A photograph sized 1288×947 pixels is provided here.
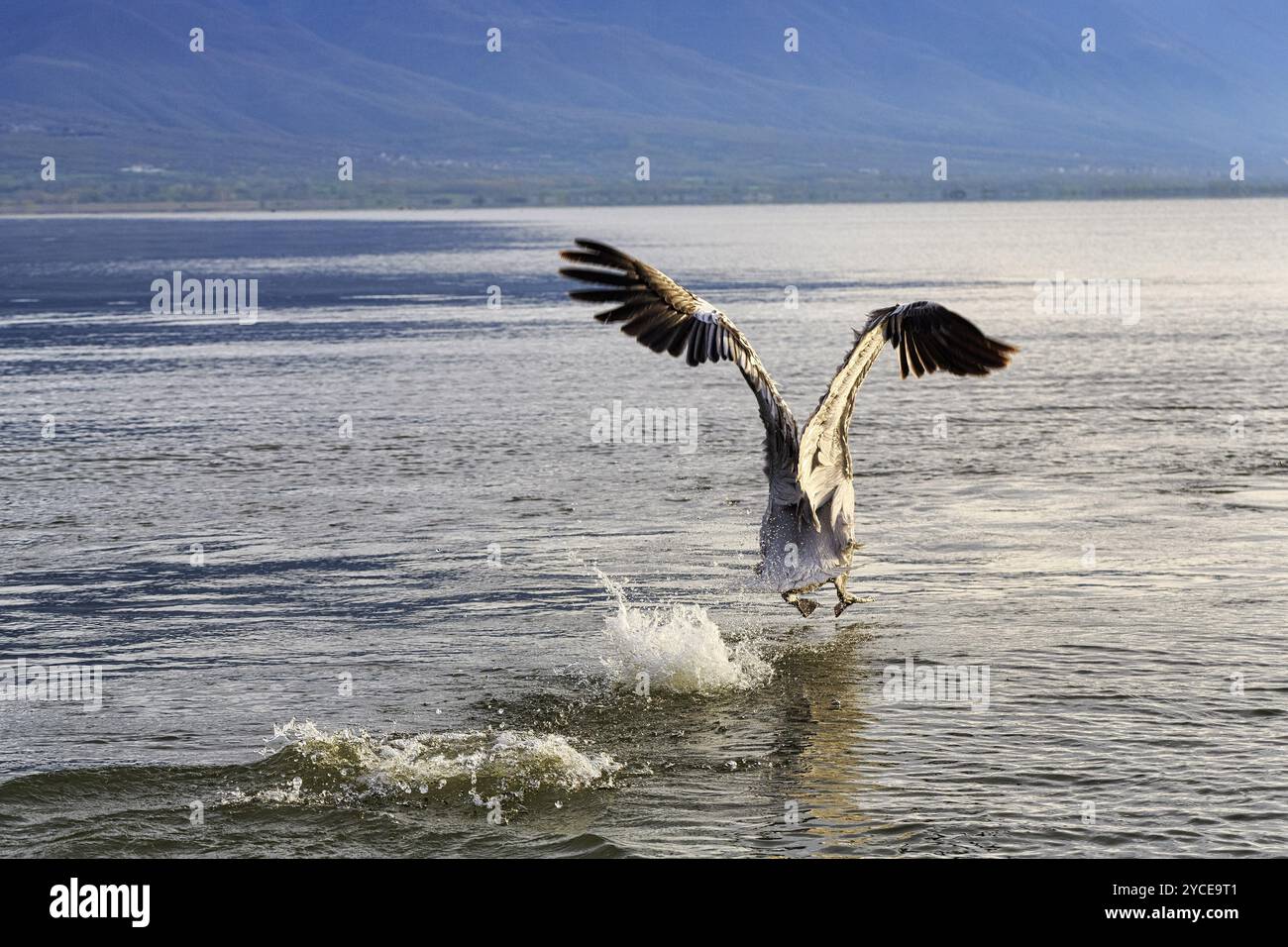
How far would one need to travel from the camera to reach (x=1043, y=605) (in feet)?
52.2

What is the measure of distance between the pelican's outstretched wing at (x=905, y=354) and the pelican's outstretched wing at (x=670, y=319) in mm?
235

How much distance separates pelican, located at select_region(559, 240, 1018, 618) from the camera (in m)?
12.5

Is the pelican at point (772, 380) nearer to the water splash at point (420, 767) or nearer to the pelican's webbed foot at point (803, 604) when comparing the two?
the pelican's webbed foot at point (803, 604)

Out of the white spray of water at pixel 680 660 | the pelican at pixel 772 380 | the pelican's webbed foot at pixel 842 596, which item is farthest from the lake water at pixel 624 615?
the pelican at pixel 772 380

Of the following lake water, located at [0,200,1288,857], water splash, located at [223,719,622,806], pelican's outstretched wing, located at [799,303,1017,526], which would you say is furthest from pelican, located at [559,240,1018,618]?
water splash, located at [223,719,622,806]

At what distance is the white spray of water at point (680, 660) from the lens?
13906mm

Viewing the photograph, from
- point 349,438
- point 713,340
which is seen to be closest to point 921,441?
point 349,438

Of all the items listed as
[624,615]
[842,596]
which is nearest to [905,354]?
[842,596]

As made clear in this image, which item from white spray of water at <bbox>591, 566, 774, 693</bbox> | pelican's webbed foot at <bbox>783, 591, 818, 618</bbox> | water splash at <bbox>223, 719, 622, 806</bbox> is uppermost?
pelican's webbed foot at <bbox>783, 591, 818, 618</bbox>

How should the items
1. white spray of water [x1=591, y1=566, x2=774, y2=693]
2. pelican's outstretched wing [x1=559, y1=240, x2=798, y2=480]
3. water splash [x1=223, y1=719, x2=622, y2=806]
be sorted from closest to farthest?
water splash [x1=223, y1=719, x2=622, y2=806] < pelican's outstretched wing [x1=559, y1=240, x2=798, y2=480] < white spray of water [x1=591, y1=566, x2=774, y2=693]

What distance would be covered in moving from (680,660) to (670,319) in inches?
110

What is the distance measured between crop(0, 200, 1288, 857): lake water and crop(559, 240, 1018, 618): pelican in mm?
1032

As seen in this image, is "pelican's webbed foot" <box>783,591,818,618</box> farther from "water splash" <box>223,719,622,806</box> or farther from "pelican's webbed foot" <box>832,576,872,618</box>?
"water splash" <box>223,719,622,806</box>

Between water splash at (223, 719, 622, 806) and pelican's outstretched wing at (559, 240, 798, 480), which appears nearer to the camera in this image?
water splash at (223, 719, 622, 806)
